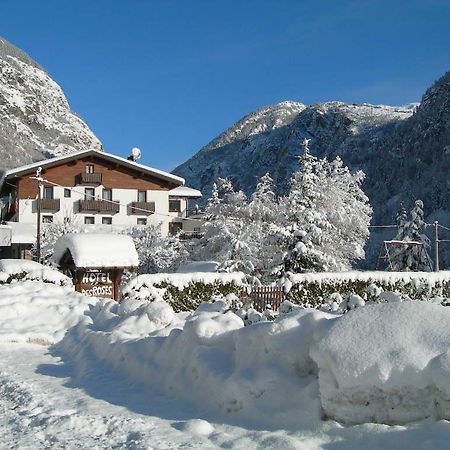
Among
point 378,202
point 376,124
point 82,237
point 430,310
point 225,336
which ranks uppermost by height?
point 376,124

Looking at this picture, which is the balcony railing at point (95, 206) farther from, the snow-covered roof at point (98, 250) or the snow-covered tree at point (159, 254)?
the snow-covered roof at point (98, 250)

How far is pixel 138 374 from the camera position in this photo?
759 cm

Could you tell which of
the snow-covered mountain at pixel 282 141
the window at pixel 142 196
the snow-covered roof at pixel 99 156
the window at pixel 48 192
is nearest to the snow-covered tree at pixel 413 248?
the snow-covered roof at pixel 99 156

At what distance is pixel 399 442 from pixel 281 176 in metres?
141

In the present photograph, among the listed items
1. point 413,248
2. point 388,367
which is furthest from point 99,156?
point 388,367

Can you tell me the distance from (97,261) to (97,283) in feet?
2.70

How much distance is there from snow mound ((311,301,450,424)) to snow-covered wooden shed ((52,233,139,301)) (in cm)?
1479

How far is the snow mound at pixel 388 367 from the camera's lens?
4730mm

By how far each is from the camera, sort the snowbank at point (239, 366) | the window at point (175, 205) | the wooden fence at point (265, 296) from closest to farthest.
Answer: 1. the snowbank at point (239, 366)
2. the wooden fence at point (265, 296)
3. the window at point (175, 205)

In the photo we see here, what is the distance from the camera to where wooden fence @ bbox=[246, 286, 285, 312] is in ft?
65.0

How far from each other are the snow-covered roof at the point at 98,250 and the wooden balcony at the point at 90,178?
81.5ft

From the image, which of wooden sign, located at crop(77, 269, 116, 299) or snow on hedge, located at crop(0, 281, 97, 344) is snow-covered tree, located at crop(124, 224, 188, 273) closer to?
wooden sign, located at crop(77, 269, 116, 299)

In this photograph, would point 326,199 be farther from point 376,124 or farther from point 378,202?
point 376,124

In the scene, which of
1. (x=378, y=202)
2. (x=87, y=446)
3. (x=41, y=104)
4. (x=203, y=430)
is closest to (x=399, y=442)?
(x=203, y=430)
